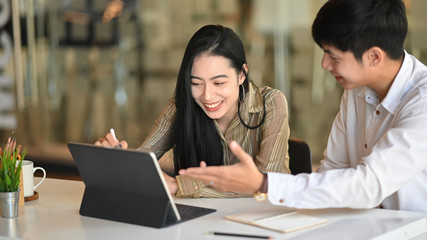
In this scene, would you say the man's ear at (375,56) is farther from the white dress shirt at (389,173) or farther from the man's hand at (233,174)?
the man's hand at (233,174)

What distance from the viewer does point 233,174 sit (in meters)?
1.60

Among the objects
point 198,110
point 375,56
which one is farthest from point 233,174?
point 198,110

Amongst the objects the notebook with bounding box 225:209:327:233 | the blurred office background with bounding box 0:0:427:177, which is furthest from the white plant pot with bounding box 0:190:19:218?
the blurred office background with bounding box 0:0:427:177

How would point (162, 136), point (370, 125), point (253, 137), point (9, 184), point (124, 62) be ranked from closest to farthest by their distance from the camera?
point (9, 184), point (370, 125), point (253, 137), point (162, 136), point (124, 62)

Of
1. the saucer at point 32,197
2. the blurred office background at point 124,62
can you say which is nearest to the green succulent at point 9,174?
the saucer at point 32,197

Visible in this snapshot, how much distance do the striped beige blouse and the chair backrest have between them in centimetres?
8

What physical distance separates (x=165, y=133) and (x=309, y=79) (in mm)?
2166

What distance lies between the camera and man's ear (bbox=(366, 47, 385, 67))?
179 cm

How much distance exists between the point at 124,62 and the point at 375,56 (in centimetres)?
394

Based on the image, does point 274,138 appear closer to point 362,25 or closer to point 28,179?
point 362,25

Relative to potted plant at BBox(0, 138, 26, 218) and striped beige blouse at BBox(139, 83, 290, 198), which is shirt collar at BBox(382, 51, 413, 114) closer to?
striped beige blouse at BBox(139, 83, 290, 198)

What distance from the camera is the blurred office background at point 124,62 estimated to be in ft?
14.6

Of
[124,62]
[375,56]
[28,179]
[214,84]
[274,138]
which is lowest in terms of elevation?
[124,62]

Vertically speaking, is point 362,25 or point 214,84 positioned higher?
point 362,25
